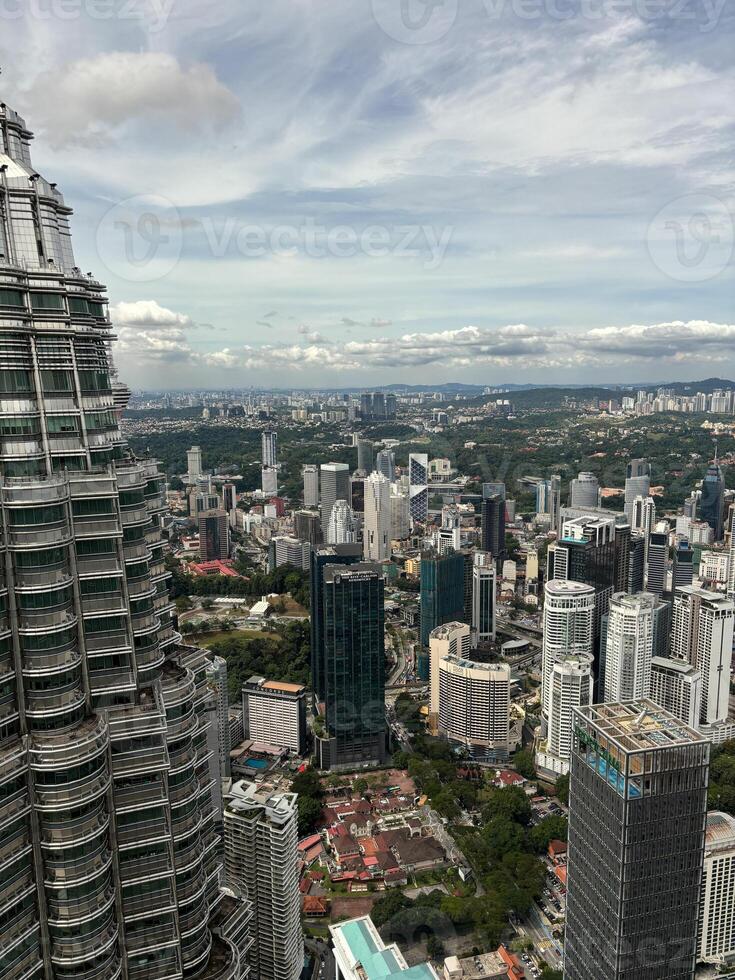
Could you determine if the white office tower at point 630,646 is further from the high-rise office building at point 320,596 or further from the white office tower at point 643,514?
the white office tower at point 643,514

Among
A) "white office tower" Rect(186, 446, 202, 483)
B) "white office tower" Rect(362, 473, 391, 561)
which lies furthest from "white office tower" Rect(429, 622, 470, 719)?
"white office tower" Rect(186, 446, 202, 483)

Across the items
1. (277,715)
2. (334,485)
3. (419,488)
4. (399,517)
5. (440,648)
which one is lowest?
(277,715)

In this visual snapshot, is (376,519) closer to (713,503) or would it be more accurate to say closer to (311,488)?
(311,488)

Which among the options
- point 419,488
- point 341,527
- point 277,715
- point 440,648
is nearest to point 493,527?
point 341,527

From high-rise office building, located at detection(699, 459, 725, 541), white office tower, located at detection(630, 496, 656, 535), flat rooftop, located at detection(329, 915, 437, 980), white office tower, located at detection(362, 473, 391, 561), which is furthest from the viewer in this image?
white office tower, located at detection(362, 473, 391, 561)

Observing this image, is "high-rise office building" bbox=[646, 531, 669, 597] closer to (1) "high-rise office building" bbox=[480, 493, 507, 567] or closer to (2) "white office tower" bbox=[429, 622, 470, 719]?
(1) "high-rise office building" bbox=[480, 493, 507, 567]

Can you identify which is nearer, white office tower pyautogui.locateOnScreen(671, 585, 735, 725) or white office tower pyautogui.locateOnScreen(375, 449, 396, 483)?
white office tower pyautogui.locateOnScreen(671, 585, 735, 725)

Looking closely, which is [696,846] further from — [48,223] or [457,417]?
[457,417]
